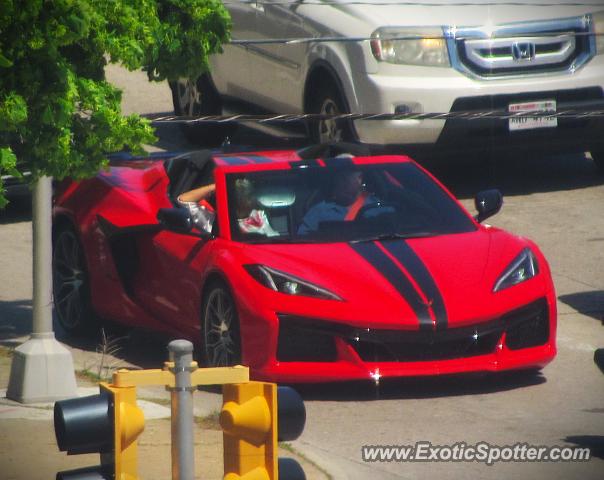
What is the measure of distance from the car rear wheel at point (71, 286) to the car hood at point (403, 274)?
85.8 inches

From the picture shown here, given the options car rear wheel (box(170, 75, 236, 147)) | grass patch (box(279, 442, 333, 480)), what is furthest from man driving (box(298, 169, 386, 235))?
car rear wheel (box(170, 75, 236, 147))

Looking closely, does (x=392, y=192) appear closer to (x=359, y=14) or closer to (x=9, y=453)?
(x=9, y=453)

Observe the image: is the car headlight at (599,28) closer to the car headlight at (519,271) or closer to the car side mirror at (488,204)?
the car side mirror at (488,204)

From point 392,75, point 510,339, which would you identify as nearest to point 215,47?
point 510,339

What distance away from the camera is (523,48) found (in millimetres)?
14734

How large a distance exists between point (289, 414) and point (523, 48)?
1008 cm

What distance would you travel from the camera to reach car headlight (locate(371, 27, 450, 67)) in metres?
14.4

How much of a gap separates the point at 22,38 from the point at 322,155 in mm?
4607

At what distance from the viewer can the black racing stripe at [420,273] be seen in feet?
29.8

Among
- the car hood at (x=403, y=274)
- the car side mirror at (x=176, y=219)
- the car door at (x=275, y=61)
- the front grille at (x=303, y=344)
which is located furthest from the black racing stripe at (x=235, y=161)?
the car door at (x=275, y=61)

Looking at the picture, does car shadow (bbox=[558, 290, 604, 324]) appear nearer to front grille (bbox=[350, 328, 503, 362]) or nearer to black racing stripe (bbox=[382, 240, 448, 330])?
black racing stripe (bbox=[382, 240, 448, 330])

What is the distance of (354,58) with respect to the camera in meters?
14.6

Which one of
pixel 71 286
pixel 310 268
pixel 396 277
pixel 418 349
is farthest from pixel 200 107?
pixel 418 349

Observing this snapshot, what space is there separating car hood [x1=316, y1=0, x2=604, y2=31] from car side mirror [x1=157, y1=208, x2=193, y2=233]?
4.85 metres
